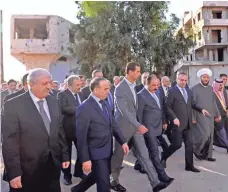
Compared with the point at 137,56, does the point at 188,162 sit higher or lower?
lower

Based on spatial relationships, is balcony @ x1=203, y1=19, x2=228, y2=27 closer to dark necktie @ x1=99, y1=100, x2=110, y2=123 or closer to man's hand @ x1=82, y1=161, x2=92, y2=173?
dark necktie @ x1=99, y1=100, x2=110, y2=123

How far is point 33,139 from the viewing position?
3.59 m

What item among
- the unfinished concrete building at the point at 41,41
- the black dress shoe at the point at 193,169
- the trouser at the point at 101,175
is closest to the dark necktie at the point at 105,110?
the trouser at the point at 101,175

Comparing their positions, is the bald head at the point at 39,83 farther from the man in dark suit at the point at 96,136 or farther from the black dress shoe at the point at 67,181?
the black dress shoe at the point at 67,181

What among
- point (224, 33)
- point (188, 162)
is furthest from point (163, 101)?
point (224, 33)

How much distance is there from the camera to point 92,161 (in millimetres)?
4227

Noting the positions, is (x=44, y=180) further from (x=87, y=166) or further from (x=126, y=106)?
(x=126, y=106)

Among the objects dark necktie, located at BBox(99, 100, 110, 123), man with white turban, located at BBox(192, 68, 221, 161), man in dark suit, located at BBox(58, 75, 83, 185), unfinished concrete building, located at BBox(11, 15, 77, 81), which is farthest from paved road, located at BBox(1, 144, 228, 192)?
unfinished concrete building, located at BBox(11, 15, 77, 81)

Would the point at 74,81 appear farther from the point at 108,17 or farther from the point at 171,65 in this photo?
the point at 171,65

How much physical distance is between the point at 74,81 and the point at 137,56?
54.0ft

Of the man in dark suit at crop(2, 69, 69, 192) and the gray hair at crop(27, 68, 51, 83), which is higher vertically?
the gray hair at crop(27, 68, 51, 83)

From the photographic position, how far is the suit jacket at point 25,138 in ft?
11.4

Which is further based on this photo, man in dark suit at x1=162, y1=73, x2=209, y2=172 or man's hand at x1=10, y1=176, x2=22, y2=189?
man in dark suit at x1=162, y1=73, x2=209, y2=172

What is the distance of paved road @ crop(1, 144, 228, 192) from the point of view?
5.70m
